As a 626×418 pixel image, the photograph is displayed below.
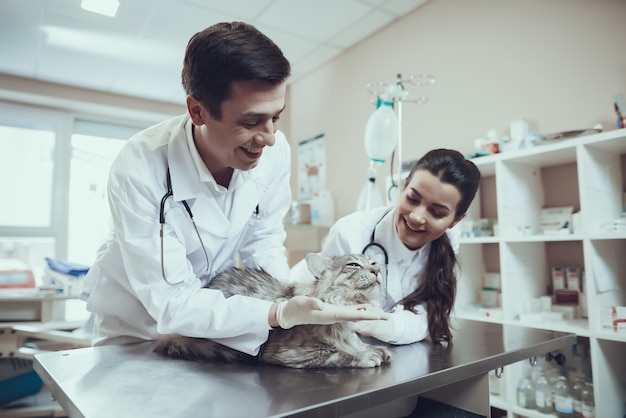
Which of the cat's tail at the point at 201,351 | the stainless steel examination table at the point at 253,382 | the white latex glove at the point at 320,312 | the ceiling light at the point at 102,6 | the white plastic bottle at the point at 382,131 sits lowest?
the stainless steel examination table at the point at 253,382

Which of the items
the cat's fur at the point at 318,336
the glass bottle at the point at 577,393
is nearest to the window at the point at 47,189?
the cat's fur at the point at 318,336

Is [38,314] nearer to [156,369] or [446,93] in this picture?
[156,369]

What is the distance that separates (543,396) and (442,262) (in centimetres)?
132

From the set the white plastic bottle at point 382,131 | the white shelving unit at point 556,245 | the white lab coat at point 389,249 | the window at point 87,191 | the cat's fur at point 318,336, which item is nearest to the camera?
the cat's fur at point 318,336

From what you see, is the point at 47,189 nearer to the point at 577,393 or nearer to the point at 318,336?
the point at 318,336

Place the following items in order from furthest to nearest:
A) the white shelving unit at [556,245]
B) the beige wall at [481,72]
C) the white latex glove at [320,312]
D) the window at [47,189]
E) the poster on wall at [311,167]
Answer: the window at [47,189], the poster on wall at [311,167], the beige wall at [481,72], the white shelving unit at [556,245], the white latex glove at [320,312]

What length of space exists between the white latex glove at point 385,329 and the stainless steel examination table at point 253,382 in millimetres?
44

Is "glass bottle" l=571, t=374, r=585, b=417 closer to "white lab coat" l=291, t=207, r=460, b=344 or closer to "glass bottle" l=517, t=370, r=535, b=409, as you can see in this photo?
"glass bottle" l=517, t=370, r=535, b=409

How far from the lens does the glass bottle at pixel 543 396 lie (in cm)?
219

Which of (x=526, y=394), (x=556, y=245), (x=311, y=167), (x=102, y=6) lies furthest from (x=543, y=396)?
(x=102, y=6)

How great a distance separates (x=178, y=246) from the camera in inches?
42.9

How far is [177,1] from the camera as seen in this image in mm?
3137

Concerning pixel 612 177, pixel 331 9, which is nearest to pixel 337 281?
pixel 612 177

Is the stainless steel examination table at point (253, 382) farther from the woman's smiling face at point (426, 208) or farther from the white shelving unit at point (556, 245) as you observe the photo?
the white shelving unit at point (556, 245)
